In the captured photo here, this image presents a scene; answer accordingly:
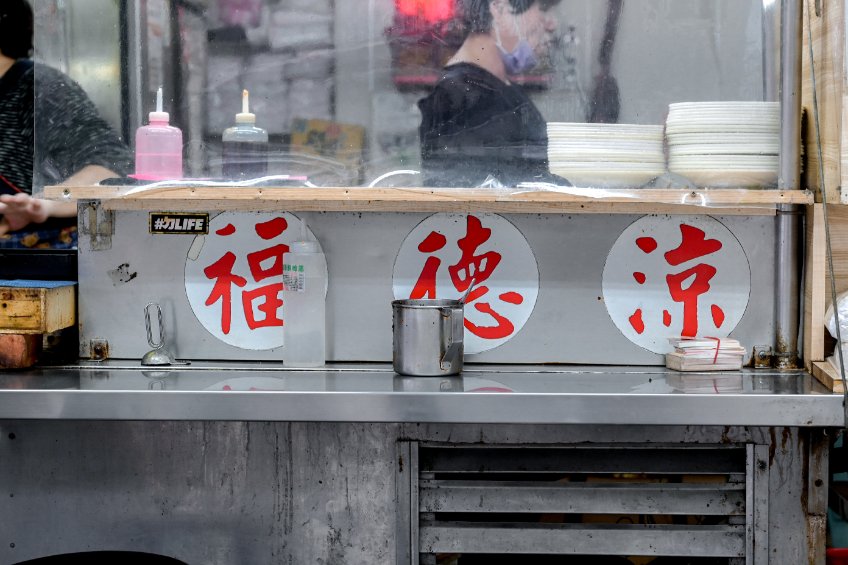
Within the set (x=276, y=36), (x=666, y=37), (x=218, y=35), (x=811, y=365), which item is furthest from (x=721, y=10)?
(x=218, y=35)

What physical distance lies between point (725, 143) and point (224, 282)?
135 cm

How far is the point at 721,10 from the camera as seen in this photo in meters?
2.28

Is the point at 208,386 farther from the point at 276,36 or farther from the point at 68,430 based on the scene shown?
the point at 276,36

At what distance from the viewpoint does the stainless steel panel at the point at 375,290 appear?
94.0 inches

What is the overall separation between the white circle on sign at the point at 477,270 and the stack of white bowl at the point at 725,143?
0.48 m

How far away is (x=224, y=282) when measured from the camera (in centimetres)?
245

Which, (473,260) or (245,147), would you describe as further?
(473,260)

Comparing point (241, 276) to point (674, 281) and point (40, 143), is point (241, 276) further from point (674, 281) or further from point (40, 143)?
point (674, 281)

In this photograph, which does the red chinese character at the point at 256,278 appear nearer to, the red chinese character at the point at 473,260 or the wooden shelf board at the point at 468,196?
the wooden shelf board at the point at 468,196

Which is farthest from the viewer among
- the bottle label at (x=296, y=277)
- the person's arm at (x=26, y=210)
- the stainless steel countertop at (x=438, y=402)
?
the person's arm at (x=26, y=210)

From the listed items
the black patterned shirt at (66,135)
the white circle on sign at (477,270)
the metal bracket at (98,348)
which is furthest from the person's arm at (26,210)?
the white circle on sign at (477,270)

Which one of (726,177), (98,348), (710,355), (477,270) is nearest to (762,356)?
(710,355)

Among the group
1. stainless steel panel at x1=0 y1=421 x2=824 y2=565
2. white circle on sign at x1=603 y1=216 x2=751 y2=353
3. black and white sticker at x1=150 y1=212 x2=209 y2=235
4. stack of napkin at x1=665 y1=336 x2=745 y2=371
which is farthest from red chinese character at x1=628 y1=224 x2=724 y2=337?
black and white sticker at x1=150 y1=212 x2=209 y2=235

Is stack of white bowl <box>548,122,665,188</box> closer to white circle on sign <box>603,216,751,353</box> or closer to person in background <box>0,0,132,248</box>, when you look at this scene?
white circle on sign <box>603,216,751,353</box>
